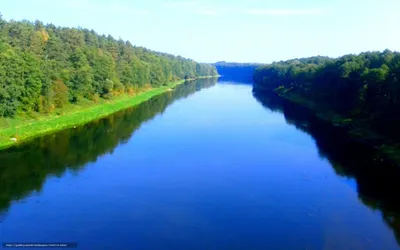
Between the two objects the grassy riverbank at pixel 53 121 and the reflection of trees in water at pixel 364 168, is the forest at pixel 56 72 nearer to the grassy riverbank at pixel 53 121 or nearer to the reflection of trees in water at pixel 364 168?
the grassy riverbank at pixel 53 121

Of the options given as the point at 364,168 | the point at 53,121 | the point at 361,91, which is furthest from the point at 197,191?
the point at 361,91

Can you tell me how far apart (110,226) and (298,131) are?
36031 millimetres

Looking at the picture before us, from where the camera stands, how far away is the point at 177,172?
106 ft

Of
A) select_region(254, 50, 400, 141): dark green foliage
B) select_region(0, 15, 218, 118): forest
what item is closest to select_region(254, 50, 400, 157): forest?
select_region(254, 50, 400, 141): dark green foliage

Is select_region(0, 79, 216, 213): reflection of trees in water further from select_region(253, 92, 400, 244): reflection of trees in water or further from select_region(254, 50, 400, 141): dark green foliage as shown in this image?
select_region(254, 50, 400, 141): dark green foliage

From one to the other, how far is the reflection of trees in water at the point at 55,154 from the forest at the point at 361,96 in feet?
92.6

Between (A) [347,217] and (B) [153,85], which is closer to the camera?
(A) [347,217]

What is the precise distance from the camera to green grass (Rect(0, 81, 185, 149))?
40688 mm

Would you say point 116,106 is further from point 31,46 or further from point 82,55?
point 31,46

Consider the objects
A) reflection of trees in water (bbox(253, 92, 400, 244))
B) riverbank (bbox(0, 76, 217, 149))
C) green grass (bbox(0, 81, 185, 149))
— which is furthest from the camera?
green grass (bbox(0, 81, 185, 149))

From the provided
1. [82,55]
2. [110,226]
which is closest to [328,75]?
[82,55]

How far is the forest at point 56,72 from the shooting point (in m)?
45.8

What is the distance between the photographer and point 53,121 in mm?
48594

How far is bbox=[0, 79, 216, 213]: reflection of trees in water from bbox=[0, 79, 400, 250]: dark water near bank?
0.32ft
